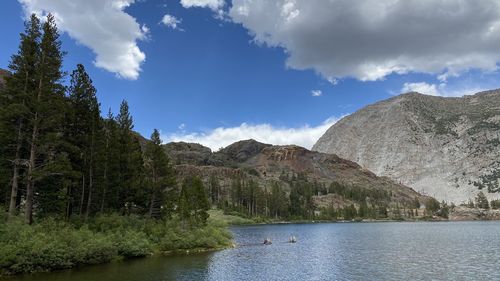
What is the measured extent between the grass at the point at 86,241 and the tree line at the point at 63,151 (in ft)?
12.3

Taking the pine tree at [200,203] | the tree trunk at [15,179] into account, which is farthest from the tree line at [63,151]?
the pine tree at [200,203]

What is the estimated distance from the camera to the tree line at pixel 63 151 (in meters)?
47.4

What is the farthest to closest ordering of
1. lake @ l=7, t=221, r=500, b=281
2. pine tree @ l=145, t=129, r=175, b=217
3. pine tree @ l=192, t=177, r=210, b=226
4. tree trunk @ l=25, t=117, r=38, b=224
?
pine tree @ l=192, t=177, r=210, b=226
pine tree @ l=145, t=129, r=175, b=217
tree trunk @ l=25, t=117, r=38, b=224
lake @ l=7, t=221, r=500, b=281

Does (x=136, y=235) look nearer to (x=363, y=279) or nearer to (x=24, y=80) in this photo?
(x=24, y=80)

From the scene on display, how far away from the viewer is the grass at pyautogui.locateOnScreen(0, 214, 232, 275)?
4091 centimetres

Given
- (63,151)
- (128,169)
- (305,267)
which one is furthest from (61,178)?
(305,267)

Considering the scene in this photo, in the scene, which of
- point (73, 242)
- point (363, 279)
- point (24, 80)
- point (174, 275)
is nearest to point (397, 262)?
point (363, 279)

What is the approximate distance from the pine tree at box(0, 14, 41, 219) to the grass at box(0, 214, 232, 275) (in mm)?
5757

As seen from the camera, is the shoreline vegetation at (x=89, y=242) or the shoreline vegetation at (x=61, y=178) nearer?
the shoreline vegetation at (x=89, y=242)

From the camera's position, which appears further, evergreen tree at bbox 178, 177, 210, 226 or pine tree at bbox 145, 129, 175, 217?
evergreen tree at bbox 178, 177, 210, 226

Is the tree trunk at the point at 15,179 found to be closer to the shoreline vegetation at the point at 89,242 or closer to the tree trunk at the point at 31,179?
the tree trunk at the point at 31,179

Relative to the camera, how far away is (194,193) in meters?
100

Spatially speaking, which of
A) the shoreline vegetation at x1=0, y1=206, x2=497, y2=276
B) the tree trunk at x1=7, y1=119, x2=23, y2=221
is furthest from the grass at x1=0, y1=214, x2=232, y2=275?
the tree trunk at x1=7, y1=119, x2=23, y2=221

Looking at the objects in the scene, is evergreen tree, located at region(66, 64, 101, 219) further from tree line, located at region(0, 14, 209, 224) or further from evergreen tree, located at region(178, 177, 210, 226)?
evergreen tree, located at region(178, 177, 210, 226)
